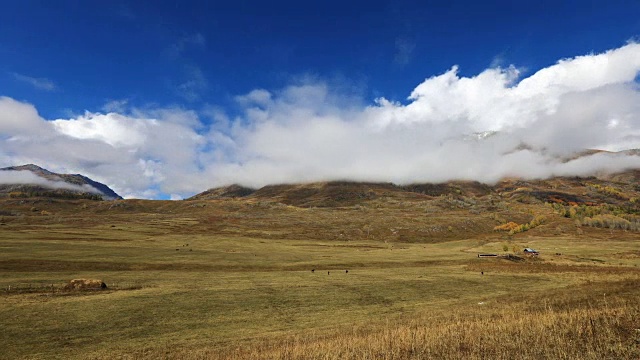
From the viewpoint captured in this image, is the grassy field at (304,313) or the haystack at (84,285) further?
the haystack at (84,285)

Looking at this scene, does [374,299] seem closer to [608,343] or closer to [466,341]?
[466,341]

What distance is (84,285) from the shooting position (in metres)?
45.5

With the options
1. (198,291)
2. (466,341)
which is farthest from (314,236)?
(466,341)

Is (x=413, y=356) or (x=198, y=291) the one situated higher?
(x=413, y=356)

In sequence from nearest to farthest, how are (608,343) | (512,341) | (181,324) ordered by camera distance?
(608,343), (512,341), (181,324)

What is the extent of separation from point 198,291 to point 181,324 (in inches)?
551

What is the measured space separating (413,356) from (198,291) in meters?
34.8

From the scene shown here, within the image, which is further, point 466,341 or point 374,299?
point 374,299

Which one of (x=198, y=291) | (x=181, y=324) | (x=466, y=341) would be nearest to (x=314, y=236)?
(x=198, y=291)

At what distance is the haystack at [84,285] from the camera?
148 feet

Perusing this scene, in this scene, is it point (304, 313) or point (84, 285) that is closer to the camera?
point (304, 313)

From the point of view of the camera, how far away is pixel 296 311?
122ft

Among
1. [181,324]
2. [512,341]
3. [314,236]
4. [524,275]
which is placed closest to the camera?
[512,341]

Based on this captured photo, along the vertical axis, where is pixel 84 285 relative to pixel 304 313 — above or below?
above
